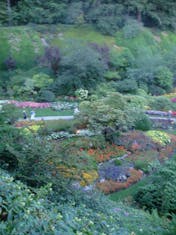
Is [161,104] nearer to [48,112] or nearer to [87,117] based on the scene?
[48,112]

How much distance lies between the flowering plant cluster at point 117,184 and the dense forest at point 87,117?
39 mm

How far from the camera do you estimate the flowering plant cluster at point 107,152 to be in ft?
51.0

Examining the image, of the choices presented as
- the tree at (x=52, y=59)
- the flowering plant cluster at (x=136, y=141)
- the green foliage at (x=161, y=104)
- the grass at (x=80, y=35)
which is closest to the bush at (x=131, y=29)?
the grass at (x=80, y=35)

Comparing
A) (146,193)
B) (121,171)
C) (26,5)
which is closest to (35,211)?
(146,193)

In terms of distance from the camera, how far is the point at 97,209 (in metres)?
7.33

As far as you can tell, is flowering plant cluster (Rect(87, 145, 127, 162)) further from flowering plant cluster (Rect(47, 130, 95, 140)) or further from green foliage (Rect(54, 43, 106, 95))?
green foliage (Rect(54, 43, 106, 95))

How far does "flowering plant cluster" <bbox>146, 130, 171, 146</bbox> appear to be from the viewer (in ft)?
59.3

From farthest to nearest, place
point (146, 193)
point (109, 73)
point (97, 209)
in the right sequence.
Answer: point (109, 73)
point (146, 193)
point (97, 209)

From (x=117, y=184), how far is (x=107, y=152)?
2804 millimetres

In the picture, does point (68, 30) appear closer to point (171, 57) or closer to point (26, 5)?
point (26, 5)

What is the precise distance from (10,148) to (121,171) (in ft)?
25.1

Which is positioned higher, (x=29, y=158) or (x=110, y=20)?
(x=29, y=158)

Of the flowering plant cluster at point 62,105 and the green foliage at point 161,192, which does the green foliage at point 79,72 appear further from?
the green foliage at point 161,192

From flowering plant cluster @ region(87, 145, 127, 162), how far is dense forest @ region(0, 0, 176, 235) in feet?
0.15
